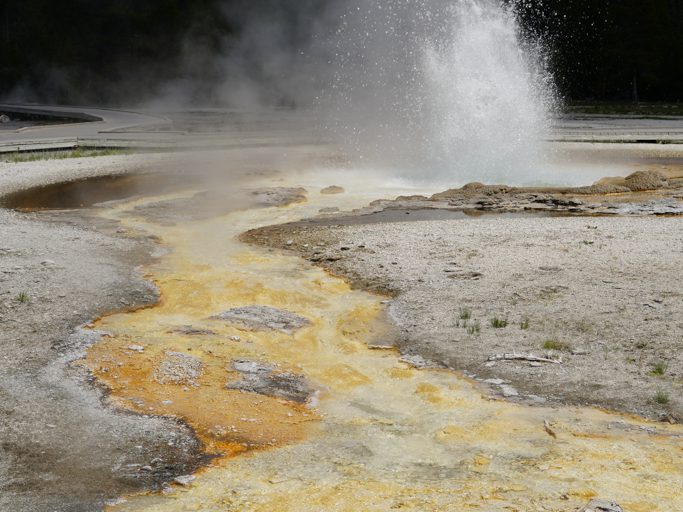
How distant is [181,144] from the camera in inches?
856

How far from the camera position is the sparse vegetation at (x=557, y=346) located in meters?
6.89

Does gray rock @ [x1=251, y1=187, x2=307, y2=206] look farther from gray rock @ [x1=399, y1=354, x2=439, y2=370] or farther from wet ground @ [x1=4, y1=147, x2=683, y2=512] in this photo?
gray rock @ [x1=399, y1=354, x2=439, y2=370]

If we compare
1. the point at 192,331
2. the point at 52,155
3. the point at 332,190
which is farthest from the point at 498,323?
the point at 52,155

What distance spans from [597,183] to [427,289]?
7.82m

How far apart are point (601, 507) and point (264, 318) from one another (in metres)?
3.99

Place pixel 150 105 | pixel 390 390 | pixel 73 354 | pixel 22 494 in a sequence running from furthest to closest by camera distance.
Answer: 1. pixel 150 105
2. pixel 73 354
3. pixel 390 390
4. pixel 22 494

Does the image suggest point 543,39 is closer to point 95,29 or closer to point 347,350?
point 95,29

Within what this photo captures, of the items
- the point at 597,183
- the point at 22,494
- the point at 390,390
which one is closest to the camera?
the point at 22,494

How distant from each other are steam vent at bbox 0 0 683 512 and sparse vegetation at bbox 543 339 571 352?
0.01m

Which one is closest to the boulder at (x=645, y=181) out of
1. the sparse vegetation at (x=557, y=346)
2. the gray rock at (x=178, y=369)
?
the sparse vegetation at (x=557, y=346)

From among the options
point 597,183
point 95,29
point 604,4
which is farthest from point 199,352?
point 95,29

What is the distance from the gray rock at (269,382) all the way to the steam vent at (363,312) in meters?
0.03

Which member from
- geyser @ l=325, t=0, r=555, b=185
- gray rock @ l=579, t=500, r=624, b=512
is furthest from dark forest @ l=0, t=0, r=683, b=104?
gray rock @ l=579, t=500, r=624, b=512

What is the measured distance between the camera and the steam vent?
506 centimetres
